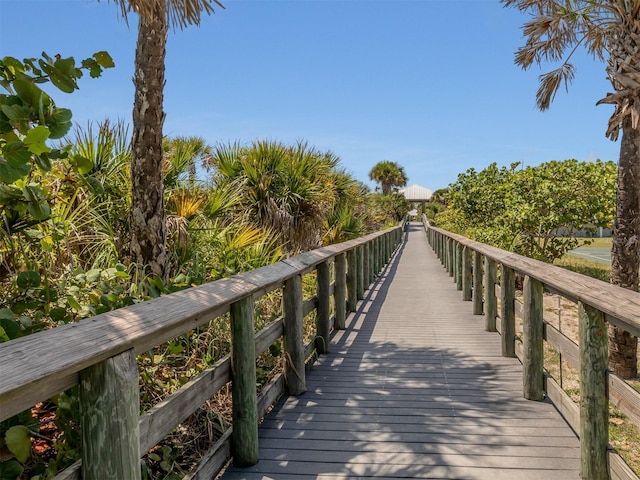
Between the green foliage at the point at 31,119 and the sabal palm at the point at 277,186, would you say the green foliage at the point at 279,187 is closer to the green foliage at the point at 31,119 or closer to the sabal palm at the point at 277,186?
the sabal palm at the point at 277,186

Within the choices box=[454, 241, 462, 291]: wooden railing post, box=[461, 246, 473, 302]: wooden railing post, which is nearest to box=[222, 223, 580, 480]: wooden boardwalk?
box=[461, 246, 473, 302]: wooden railing post

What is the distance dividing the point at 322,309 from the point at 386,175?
194ft

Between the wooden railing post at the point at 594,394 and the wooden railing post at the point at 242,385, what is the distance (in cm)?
172

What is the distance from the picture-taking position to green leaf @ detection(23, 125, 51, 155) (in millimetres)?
1730

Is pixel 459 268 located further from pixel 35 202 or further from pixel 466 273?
pixel 35 202

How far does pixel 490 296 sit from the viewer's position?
6.06 meters

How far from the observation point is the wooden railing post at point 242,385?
9.16ft

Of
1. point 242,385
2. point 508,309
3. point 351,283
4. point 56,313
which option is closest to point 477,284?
point 351,283

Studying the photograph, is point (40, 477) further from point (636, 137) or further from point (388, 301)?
point (636, 137)

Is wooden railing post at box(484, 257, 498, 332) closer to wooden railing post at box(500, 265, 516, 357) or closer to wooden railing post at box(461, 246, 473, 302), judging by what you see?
wooden railing post at box(500, 265, 516, 357)

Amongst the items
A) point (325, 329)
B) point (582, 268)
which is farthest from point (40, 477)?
point (582, 268)

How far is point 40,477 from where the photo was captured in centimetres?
222

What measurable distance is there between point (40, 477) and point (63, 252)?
201 cm

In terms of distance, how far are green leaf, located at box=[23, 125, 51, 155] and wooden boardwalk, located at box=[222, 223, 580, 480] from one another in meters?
1.87
